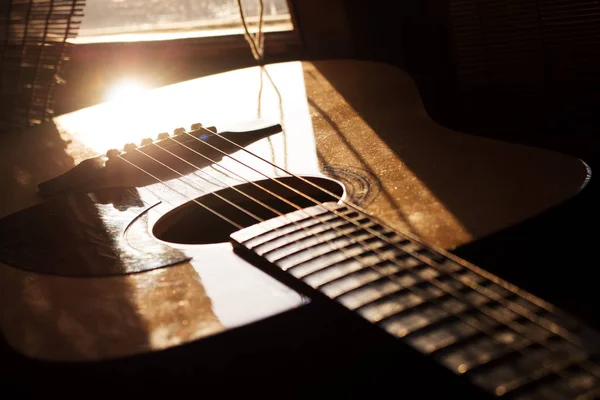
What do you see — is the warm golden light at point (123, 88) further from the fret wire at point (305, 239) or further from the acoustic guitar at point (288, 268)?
the fret wire at point (305, 239)

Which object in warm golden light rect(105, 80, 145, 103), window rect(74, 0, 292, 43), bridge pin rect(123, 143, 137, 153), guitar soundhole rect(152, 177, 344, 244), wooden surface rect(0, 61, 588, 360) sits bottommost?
warm golden light rect(105, 80, 145, 103)

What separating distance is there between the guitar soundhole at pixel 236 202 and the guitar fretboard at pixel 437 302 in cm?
13

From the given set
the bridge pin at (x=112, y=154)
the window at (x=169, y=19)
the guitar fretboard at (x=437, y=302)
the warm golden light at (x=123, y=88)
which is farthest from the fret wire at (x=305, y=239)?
the warm golden light at (x=123, y=88)

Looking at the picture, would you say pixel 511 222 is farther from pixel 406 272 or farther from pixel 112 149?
pixel 112 149

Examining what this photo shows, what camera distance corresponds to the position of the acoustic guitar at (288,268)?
0.52 metres

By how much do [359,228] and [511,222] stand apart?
5.7 inches

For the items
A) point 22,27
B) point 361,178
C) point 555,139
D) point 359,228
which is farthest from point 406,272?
point 22,27

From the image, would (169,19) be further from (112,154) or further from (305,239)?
(305,239)

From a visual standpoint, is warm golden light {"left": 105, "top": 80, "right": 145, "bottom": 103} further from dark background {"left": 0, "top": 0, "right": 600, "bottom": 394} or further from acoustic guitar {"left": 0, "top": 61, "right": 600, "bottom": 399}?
acoustic guitar {"left": 0, "top": 61, "right": 600, "bottom": 399}

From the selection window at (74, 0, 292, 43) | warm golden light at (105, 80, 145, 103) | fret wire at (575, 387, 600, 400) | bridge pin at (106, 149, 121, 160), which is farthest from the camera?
warm golden light at (105, 80, 145, 103)

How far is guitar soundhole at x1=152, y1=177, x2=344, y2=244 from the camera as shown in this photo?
0.88 metres

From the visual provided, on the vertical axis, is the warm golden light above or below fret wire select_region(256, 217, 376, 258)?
below

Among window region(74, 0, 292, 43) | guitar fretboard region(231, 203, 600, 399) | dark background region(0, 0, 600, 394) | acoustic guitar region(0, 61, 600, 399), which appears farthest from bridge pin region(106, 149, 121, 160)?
window region(74, 0, 292, 43)

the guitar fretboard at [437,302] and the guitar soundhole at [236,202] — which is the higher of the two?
the guitar fretboard at [437,302]
